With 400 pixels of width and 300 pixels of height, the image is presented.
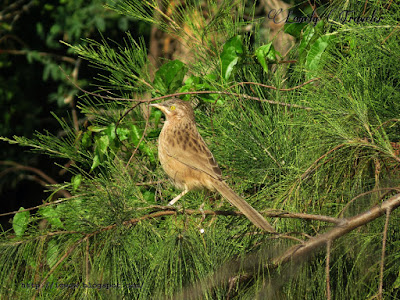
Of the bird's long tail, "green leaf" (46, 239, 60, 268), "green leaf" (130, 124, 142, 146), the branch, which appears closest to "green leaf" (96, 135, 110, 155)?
"green leaf" (130, 124, 142, 146)

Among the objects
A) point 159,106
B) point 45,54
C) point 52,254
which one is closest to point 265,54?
point 159,106

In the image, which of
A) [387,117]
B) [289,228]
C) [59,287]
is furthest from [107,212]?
[387,117]

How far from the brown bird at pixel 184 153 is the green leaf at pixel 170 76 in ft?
0.43

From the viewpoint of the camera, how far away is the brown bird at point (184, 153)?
3.21m

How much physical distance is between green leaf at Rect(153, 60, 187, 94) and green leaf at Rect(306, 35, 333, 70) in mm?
876

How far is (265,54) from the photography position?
3.23 metres

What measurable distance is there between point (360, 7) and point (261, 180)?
3.87ft

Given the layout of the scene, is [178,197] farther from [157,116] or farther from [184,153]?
[157,116]

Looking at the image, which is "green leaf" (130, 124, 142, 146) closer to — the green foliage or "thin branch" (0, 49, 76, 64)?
the green foliage

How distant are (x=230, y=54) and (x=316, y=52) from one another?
0.53 m

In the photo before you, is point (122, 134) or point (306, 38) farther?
point (122, 134)

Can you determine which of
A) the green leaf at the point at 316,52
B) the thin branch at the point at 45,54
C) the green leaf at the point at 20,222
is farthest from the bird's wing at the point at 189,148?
the thin branch at the point at 45,54

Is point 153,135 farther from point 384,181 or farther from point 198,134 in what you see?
point 384,181

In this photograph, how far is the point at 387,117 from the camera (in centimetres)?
242
